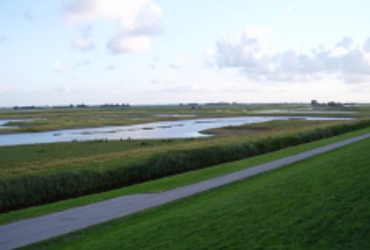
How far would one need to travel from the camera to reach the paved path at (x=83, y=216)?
472 inches

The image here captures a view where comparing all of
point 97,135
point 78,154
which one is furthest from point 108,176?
point 97,135

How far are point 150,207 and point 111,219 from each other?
1.81 metres

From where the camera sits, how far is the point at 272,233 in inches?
351

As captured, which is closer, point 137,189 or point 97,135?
point 137,189

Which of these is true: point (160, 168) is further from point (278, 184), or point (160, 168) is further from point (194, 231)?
point (194, 231)

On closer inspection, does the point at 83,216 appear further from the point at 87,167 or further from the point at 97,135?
the point at 97,135

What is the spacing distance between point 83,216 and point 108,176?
10325mm

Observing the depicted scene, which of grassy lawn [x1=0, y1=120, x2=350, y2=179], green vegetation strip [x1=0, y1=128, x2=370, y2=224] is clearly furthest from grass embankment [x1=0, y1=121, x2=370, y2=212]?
green vegetation strip [x1=0, y1=128, x2=370, y2=224]

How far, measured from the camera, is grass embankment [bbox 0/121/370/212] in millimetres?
20297

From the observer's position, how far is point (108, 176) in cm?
2458

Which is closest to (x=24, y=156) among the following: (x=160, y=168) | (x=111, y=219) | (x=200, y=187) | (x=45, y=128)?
(x=160, y=168)

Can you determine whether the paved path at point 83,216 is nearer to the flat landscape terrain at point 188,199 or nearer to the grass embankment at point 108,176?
the flat landscape terrain at point 188,199

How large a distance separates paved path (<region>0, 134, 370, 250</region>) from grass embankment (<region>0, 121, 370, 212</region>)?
564 cm

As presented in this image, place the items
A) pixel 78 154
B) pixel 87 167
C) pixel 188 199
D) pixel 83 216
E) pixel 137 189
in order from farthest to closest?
pixel 78 154, pixel 87 167, pixel 137 189, pixel 188 199, pixel 83 216
